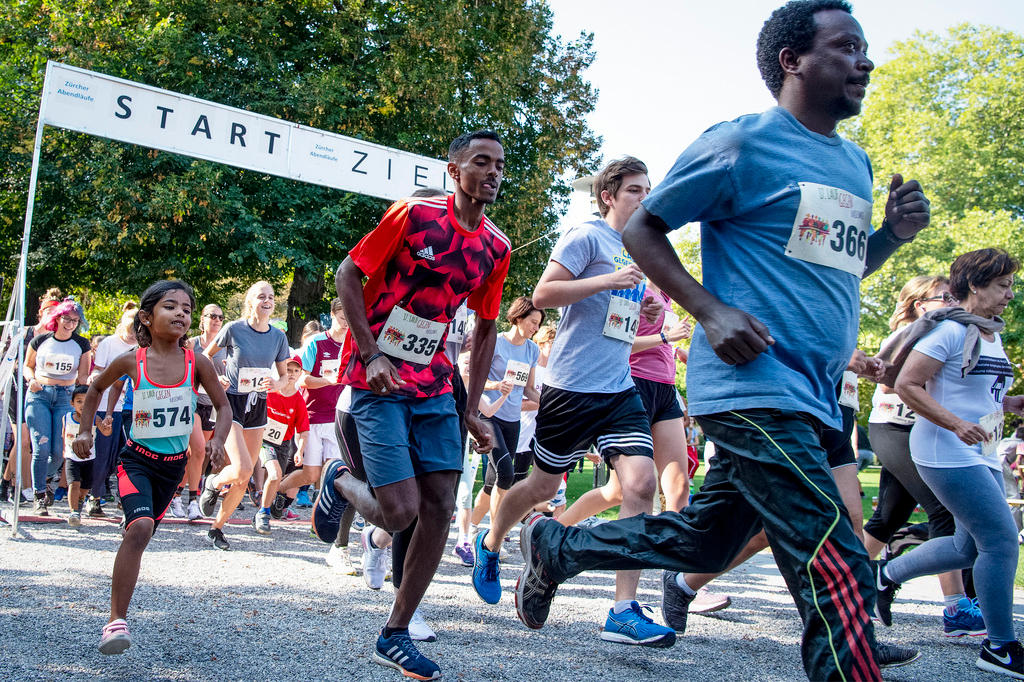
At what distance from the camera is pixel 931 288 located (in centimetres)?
591

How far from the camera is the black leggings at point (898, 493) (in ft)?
17.4

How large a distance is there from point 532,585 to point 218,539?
4.37m

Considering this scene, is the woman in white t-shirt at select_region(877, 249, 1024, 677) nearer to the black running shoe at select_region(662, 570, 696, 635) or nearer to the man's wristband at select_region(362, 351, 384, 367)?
the black running shoe at select_region(662, 570, 696, 635)

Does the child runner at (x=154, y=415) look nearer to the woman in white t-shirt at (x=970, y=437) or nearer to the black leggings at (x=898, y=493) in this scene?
the woman in white t-shirt at (x=970, y=437)

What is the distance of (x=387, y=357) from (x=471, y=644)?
4.78ft

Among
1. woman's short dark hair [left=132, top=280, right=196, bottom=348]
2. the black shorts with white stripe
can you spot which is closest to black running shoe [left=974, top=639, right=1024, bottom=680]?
the black shorts with white stripe

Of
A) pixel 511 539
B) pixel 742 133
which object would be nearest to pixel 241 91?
pixel 511 539

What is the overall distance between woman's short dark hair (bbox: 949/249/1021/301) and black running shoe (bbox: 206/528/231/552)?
5.51 meters

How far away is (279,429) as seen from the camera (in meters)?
8.97

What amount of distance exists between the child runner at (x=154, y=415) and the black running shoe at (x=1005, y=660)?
3.78 m

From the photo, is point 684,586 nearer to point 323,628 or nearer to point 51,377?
point 323,628

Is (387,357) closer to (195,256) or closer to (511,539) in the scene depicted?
(511,539)

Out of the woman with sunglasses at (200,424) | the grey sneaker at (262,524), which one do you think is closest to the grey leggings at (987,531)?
the grey sneaker at (262,524)

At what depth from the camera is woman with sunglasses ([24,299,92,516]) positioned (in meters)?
8.80
